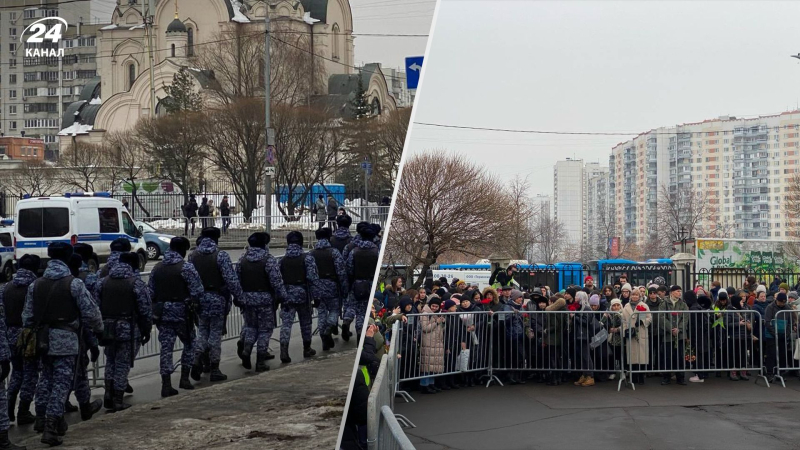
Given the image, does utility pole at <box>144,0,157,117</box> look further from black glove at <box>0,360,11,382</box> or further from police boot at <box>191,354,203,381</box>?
black glove at <box>0,360,11,382</box>

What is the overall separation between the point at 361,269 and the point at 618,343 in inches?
306

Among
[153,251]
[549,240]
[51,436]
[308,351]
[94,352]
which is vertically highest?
[153,251]

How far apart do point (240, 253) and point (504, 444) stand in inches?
189

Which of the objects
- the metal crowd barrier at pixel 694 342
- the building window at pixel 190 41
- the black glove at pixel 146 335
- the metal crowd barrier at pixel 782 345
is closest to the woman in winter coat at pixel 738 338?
the metal crowd barrier at pixel 694 342

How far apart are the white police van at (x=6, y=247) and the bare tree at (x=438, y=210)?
1.14 meters

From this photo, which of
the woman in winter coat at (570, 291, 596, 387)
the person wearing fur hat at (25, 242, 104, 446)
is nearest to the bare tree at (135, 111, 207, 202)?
the person wearing fur hat at (25, 242, 104, 446)

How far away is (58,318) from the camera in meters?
3.48

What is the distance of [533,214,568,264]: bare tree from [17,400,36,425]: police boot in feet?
96.7

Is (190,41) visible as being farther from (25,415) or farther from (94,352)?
(94,352)

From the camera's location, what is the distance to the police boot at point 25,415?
2814mm

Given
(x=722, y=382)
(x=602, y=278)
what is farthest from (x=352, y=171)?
(x=602, y=278)

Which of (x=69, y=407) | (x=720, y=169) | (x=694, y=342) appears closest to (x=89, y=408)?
(x=69, y=407)

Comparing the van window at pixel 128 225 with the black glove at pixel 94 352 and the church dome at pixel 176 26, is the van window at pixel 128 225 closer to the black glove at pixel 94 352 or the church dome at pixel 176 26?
the church dome at pixel 176 26

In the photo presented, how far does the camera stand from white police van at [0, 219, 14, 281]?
262 cm
